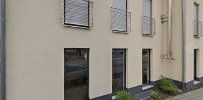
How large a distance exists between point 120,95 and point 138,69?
7.64 ft

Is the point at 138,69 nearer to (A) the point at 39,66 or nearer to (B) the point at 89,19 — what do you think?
(B) the point at 89,19

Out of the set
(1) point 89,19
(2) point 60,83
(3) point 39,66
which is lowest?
(2) point 60,83

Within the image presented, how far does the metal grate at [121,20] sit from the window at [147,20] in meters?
1.53

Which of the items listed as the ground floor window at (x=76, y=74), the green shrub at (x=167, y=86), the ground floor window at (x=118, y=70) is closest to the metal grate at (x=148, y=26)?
the ground floor window at (x=118, y=70)

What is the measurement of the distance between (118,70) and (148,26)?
3168mm

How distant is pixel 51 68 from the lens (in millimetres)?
6262

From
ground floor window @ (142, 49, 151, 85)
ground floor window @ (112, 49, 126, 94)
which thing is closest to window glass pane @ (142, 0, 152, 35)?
ground floor window @ (142, 49, 151, 85)

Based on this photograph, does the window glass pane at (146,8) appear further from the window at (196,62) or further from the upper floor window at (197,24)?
the window at (196,62)

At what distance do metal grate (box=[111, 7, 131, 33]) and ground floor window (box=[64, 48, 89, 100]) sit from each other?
1987 millimetres

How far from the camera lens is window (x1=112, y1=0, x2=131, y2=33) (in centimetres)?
925

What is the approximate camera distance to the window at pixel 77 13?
696cm

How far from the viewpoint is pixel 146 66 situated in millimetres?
11828

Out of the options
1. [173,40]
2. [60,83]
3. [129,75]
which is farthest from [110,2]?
[173,40]

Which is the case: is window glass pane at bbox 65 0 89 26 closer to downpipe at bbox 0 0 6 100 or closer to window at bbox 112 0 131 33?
window at bbox 112 0 131 33
